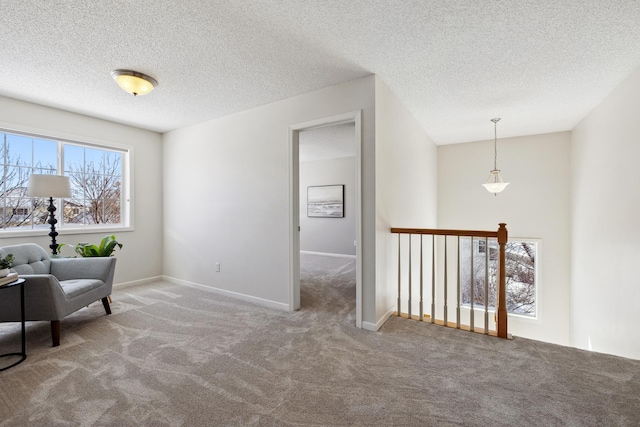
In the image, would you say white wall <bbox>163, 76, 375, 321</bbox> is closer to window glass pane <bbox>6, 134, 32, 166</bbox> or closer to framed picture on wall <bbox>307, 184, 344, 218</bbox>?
window glass pane <bbox>6, 134, 32, 166</bbox>

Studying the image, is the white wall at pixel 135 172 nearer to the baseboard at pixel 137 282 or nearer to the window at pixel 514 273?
the baseboard at pixel 137 282

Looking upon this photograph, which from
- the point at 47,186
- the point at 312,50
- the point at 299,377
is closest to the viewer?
the point at 299,377

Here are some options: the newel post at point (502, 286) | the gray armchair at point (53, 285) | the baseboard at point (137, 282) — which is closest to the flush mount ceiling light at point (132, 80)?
the gray armchair at point (53, 285)

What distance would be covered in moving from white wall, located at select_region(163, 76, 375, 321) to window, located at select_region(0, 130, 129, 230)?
27.5 inches

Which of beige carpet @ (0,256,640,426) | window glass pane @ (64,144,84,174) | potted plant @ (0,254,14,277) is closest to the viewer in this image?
beige carpet @ (0,256,640,426)

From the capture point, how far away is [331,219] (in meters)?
7.04

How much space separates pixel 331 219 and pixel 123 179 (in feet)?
14.5

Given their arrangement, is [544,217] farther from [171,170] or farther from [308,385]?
[171,170]

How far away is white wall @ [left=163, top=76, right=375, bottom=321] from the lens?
8.95 feet

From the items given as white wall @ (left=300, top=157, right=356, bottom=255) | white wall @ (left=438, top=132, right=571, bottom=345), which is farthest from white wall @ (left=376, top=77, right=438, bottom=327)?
white wall @ (left=300, top=157, right=356, bottom=255)

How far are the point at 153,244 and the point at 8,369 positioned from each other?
8.47 ft

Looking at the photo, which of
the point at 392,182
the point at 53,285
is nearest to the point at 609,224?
the point at 392,182

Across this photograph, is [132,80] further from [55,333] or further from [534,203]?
[534,203]

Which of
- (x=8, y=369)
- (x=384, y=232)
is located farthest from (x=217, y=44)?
(x=8, y=369)
